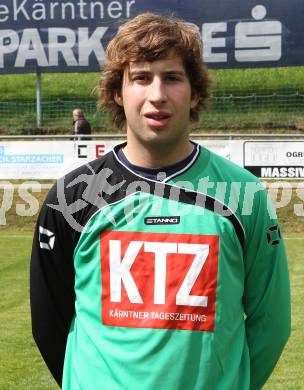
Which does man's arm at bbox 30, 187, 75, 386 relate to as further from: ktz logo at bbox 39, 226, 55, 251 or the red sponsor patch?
the red sponsor patch

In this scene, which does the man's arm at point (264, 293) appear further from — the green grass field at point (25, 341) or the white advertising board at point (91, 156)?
the white advertising board at point (91, 156)

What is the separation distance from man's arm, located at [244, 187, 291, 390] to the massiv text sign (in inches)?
689

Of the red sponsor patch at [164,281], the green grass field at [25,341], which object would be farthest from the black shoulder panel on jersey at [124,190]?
the green grass field at [25,341]

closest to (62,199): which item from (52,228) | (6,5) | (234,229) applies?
(52,228)

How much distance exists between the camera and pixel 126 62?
8.00ft

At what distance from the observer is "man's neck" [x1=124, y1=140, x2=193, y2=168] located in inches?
93.3

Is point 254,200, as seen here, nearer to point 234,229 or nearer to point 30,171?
point 234,229

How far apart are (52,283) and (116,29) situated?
58.8ft

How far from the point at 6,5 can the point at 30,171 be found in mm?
9320

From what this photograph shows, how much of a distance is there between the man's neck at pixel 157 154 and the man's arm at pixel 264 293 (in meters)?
0.31

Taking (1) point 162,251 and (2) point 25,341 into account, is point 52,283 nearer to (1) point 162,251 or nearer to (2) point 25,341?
(1) point 162,251

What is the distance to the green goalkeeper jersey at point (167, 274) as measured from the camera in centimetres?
225

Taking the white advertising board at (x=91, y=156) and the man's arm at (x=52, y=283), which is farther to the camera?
the white advertising board at (x=91, y=156)

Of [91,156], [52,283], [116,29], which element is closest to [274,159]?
[91,156]
